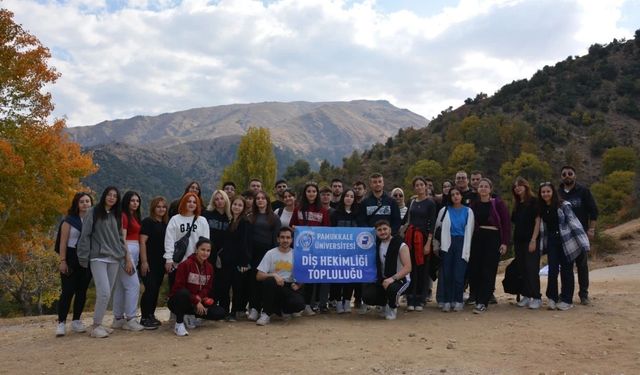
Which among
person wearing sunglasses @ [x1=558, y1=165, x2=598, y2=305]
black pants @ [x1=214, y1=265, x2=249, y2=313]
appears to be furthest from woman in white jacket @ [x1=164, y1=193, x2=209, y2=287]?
person wearing sunglasses @ [x1=558, y1=165, x2=598, y2=305]

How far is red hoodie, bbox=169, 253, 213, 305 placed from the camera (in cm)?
704

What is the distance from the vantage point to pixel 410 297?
333 inches

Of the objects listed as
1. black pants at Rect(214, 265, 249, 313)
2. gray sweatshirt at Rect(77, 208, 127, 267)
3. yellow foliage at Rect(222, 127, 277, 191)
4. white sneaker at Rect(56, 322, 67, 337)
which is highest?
yellow foliage at Rect(222, 127, 277, 191)

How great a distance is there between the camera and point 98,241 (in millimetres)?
6906

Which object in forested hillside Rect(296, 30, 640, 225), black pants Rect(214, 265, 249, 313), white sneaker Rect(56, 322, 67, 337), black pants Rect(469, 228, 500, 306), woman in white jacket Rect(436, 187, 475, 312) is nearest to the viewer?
white sneaker Rect(56, 322, 67, 337)

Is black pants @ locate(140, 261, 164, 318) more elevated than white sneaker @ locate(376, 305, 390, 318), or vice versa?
black pants @ locate(140, 261, 164, 318)

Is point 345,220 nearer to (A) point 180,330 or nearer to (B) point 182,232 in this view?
(B) point 182,232

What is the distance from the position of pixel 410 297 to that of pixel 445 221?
1369 mm

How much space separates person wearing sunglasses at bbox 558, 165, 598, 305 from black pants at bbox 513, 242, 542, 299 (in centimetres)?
70

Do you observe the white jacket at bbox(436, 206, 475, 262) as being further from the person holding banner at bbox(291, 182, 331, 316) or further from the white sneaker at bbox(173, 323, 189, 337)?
the white sneaker at bbox(173, 323, 189, 337)

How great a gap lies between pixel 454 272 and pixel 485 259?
22.6 inches

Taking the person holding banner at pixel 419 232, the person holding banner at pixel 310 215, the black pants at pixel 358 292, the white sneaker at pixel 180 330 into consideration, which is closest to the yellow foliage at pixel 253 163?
the black pants at pixel 358 292

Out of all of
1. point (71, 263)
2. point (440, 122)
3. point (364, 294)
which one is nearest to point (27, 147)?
point (71, 263)

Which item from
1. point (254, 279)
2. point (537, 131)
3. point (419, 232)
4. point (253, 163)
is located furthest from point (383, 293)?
point (537, 131)
